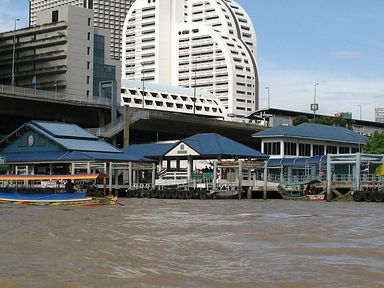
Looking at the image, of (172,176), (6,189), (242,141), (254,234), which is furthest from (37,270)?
(242,141)

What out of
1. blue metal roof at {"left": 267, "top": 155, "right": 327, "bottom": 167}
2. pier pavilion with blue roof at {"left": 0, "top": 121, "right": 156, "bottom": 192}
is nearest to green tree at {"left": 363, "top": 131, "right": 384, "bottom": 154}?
blue metal roof at {"left": 267, "top": 155, "right": 327, "bottom": 167}

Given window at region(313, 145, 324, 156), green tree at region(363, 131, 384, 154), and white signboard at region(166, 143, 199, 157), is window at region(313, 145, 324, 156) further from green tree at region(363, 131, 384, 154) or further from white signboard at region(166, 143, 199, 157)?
white signboard at region(166, 143, 199, 157)

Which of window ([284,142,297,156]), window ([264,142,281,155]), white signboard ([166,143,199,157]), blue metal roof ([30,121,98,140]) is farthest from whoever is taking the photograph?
window ([264,142,281,155])

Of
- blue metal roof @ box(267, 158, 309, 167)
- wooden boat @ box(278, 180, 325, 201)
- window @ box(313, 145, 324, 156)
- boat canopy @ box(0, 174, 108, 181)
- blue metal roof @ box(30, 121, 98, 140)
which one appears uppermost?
blue metal roof @ box(30, 121, 98, 140)

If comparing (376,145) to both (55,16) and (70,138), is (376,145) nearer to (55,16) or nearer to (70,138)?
(70,138)

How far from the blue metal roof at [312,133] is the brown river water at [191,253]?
65.3 m

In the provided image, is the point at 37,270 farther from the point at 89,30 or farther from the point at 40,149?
the point at 89,30

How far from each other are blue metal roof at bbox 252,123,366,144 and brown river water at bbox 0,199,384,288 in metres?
65.3

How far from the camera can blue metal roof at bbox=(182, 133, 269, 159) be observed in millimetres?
82062

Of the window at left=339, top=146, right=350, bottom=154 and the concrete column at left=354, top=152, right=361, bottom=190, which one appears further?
the window at left=339, top=146, right=350, bottom=154

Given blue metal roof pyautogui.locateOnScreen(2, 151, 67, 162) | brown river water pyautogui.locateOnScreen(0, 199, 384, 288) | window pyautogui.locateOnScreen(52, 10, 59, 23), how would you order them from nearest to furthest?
1. brown river water pyautogui.locateOnScreen(0, 199, 384, 288)
2. blue metal roof pyautogui.locateOnScreen(2, 151, 67, 162)
3. window pyautogui.locateOnScreen(52, 10, 59, 23)

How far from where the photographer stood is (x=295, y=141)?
326 feet

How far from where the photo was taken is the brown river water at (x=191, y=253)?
16.0 metres

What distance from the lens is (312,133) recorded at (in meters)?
103
